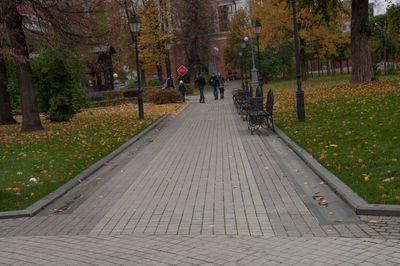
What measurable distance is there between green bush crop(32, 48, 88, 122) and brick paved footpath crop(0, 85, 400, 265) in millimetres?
12115

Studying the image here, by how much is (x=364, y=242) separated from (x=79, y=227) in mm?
3555

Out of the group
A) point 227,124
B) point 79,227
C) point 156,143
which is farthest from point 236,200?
point 227,124

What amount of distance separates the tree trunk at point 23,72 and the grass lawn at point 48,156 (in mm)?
1148

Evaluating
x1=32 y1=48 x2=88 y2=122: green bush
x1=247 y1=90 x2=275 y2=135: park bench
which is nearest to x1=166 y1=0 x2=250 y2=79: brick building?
x1=32 y1=48 x2=88 y2=122: green bush

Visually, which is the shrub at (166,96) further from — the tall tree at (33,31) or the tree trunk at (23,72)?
the tree trunk at (23,72)

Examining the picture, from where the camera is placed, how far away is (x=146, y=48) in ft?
153

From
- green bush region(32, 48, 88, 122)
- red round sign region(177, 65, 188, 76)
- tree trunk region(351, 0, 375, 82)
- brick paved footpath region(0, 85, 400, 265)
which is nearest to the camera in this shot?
brick paved footpath region(0, 85, 400, 265)

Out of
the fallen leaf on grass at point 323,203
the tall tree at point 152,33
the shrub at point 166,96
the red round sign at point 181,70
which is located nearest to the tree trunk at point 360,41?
the red round sign at point 181,70

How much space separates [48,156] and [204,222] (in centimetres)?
694

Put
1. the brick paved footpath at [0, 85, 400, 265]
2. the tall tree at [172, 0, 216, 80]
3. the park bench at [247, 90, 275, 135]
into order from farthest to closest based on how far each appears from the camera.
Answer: the tall tree at [172, 0, 216, 80] < the park bench at [247, 90, 275, 135] < the brick paved footpath at [0, 85, 400, 265]

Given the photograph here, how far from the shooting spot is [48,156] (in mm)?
11320

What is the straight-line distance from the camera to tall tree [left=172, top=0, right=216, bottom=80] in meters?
52.4

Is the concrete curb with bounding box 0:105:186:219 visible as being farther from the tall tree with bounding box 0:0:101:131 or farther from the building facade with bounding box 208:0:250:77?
the building facade with bounding box 208:0:250:77

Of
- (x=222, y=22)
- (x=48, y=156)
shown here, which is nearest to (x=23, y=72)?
(x=48, y=156)
